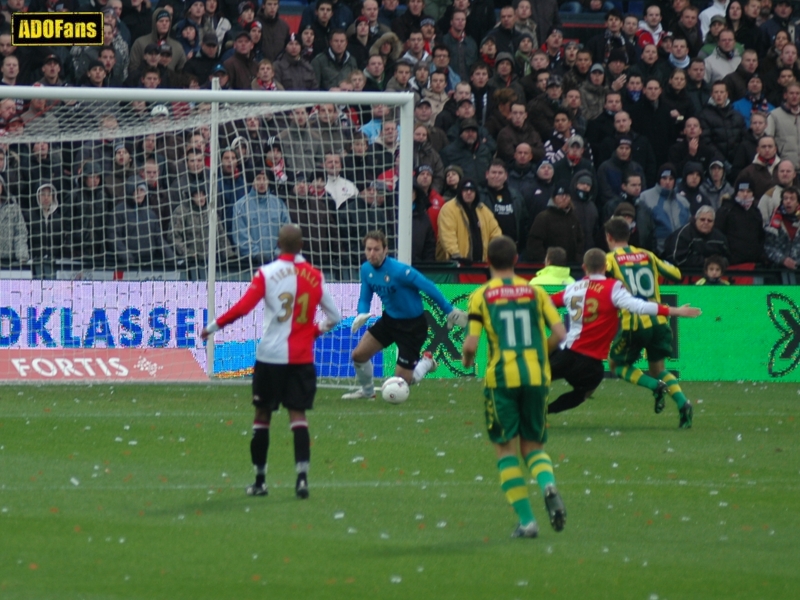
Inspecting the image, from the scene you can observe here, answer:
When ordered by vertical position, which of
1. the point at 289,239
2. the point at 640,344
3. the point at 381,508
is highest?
the point at 289,239

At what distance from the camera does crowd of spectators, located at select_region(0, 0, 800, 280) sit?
1684cm

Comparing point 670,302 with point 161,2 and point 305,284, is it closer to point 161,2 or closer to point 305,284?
point 161,2

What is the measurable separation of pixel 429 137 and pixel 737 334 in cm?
477

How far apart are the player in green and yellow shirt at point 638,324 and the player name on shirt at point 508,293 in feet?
17.1

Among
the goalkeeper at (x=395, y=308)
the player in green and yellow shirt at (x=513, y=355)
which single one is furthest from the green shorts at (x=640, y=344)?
the player in green and yellow shirt at (x=513, y=355)

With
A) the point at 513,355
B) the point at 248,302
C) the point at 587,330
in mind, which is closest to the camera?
the point at 513,355

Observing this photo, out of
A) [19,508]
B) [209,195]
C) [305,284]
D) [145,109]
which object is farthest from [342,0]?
[19,508]

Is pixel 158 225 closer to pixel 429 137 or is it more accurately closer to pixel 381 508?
pixel 429 137

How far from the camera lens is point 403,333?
47.5 feet

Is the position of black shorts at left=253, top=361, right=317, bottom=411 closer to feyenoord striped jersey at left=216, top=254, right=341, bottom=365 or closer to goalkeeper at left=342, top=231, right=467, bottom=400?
feyenoord striped jersey at left=216, top=254, right=341, bottom=365

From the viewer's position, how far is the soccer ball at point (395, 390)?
47.0ft

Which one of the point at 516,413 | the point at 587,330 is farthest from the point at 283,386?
the point at 587,330

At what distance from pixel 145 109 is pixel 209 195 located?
209 centimetres

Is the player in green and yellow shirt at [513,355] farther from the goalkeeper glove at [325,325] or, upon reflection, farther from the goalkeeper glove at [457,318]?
the goalkeeper glove at [457,318]
